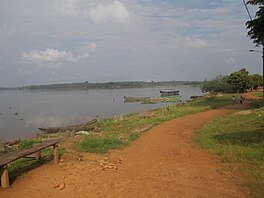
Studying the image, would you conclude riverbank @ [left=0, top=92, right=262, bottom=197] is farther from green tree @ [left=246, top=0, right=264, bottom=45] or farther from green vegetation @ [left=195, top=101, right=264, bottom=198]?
green tree @ [left=246, top=0, right=264, bottom=45]

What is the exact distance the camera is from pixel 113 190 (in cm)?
689

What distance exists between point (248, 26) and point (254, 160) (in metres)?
18.2

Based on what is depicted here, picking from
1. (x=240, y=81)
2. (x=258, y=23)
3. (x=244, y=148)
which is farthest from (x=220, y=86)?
(x=244, y=148)

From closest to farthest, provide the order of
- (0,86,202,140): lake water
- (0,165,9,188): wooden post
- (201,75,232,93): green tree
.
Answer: (0,165,9,188): wooden post → (0,86,202,140): lake water → (201,75,232,93): green tree

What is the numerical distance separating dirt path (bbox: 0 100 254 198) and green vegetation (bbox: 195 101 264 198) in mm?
449

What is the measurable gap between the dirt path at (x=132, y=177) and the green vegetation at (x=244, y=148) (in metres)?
0.45

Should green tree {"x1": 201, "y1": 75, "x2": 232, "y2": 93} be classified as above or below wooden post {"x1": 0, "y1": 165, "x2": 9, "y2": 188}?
above

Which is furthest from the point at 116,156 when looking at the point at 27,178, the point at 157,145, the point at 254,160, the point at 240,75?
the point at 240,75

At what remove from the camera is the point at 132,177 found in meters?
7.91

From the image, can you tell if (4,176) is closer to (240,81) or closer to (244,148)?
(244,148)

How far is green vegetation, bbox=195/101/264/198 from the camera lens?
753cm

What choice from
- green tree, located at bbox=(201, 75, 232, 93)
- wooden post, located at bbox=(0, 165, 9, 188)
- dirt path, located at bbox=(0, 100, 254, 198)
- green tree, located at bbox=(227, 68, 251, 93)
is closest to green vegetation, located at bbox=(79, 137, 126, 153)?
dirt path, located at bbox=(0, 100, 254, 198)

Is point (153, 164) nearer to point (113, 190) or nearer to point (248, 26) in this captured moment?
point (113, 190)

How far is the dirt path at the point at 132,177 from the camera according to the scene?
6688mm
